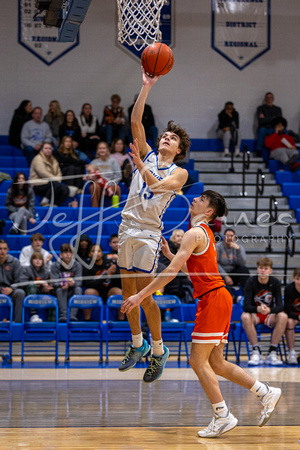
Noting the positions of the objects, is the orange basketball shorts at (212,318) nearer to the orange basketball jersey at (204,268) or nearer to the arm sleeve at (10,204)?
the orange basketball jersey at (204,268)

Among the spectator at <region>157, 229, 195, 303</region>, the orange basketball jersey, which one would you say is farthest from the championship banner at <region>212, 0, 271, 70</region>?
the orange basketball jersey

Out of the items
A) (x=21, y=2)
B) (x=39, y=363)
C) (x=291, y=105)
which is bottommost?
(x=39, y=363)

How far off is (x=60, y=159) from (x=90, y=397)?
19.9 feet

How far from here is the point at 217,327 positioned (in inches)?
201

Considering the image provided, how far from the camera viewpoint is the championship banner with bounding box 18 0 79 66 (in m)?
13.7

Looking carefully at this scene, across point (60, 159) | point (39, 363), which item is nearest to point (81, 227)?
point (60, 159)

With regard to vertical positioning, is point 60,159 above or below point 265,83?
below

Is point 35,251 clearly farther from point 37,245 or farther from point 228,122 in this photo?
point 228,122

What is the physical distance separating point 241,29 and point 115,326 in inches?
343

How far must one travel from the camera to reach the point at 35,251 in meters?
9.23

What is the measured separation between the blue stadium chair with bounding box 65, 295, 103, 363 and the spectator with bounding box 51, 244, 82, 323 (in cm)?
29

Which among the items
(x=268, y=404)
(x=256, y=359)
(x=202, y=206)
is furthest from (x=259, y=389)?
(x=256, y=359)

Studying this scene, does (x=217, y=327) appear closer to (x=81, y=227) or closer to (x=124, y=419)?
(x=124, y=419)

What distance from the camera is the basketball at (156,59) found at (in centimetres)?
490
